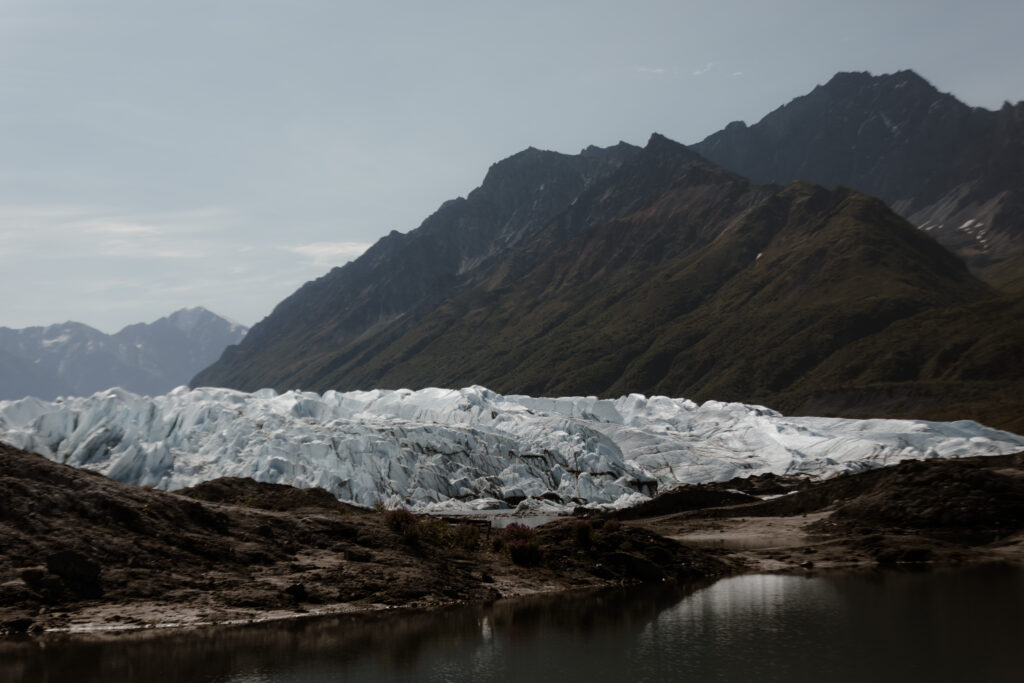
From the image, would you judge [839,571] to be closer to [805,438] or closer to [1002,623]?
[1002,623]

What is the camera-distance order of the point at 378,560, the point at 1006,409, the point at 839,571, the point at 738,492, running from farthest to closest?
the point at 1006,409
the point at 738,492
the point at 839,571
the point at 378,560

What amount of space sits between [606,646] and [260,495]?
154ft

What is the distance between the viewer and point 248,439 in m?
108

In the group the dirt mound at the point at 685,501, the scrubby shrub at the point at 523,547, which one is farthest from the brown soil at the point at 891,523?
the scrubby shrub at the point at 523,547

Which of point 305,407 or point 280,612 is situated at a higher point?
point 305,407

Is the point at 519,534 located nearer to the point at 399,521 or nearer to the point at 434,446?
the point at 399,521

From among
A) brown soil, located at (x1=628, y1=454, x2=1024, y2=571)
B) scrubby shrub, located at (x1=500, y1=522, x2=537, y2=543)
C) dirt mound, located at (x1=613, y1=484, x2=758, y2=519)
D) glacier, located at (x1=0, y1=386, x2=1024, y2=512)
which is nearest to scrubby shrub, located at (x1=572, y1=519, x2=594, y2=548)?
scrubby shrub, located at (x1=500, y1=522, x2=537, y2=543)

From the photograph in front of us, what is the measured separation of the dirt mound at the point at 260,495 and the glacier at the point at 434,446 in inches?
659

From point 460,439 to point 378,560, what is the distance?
6138cm

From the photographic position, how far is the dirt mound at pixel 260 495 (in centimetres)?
7188

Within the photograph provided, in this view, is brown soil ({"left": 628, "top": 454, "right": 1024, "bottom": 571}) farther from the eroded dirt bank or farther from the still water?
the still water

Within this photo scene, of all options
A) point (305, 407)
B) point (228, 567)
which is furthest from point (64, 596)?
point (305, 407)

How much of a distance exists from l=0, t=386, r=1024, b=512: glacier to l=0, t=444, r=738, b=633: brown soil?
43.1 m

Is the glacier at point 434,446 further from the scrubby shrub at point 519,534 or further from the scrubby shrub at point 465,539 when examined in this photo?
the scrubby shrub at point 465,539
